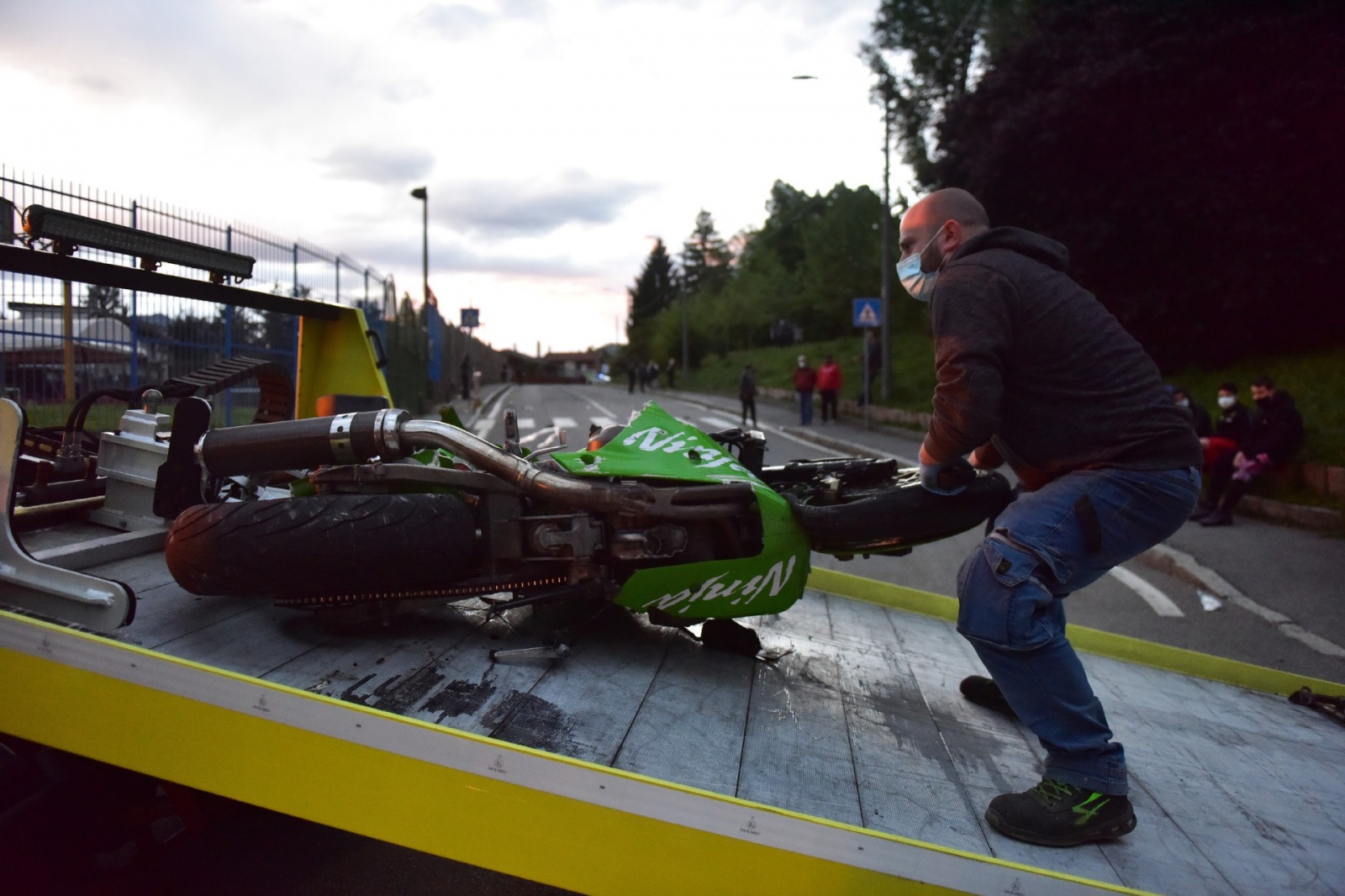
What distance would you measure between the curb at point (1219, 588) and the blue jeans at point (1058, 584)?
13.9 ft

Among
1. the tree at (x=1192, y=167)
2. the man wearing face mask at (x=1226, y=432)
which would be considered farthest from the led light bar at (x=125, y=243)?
the tree at (x=1192, y=167)

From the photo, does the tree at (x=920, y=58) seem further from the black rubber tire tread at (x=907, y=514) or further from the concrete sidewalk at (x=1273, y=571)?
the black rubber tire tread at (x=907, y=514)

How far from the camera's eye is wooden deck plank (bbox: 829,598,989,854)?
2059 millimetres

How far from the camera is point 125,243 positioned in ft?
8.41

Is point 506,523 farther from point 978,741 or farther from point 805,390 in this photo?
point 805,390

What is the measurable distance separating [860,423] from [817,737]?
67.8ft

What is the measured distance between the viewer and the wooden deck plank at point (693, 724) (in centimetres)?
210

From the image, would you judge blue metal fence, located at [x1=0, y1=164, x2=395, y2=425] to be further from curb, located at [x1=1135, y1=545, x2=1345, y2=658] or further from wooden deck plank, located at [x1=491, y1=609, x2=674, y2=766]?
curb, located at [x1=1135, y1=545, x2=1345, y2=658]

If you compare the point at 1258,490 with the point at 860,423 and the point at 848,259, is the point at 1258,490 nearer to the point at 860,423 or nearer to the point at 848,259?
the point at 860,423

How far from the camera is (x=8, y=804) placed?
2021mm

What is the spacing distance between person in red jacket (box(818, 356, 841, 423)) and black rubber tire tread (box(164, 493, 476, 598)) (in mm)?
20817

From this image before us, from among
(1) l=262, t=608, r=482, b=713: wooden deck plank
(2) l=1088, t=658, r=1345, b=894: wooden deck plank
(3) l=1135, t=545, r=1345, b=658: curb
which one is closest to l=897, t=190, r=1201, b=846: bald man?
(2) l=1088, t=658, r=1345, b=894: wooden deck plank

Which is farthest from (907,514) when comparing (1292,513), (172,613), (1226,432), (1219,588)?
(1226,432)

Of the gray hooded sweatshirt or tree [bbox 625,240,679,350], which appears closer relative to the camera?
the gray hooded sweatshirt
